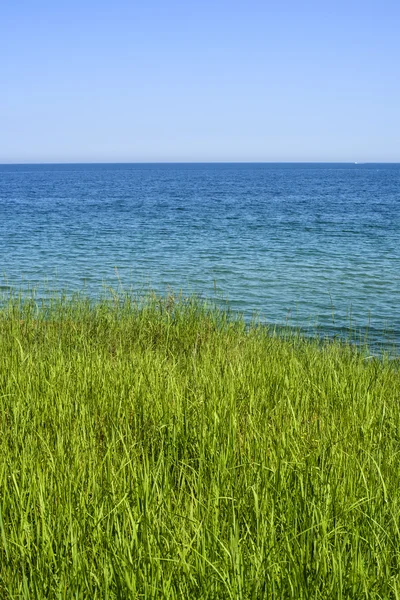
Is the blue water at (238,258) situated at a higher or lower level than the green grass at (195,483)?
lower

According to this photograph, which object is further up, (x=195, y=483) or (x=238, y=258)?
(x=195, y=483)

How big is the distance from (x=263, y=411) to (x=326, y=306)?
11711 mm

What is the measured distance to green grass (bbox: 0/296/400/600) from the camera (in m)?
2.72

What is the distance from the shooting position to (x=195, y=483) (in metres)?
3.68

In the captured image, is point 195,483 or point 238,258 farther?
point 238,258

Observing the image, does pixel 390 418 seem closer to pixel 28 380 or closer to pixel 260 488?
pixel 260 488

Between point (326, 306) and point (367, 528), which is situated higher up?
point (367, 528)

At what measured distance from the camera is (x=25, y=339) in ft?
25.3

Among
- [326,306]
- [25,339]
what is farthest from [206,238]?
[25,339]

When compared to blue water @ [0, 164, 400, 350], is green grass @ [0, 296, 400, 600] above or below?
above

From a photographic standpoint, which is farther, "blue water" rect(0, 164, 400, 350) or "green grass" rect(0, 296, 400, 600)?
"blue water" rect(0, 164, 400, 350)

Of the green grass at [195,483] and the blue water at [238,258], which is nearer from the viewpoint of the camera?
the green grass at [195,483]

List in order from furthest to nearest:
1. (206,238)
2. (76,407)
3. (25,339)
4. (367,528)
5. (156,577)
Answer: (206,238), (25,339), (76,407), (367,528), (156,577)

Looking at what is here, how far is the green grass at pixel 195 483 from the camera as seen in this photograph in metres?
2.72
